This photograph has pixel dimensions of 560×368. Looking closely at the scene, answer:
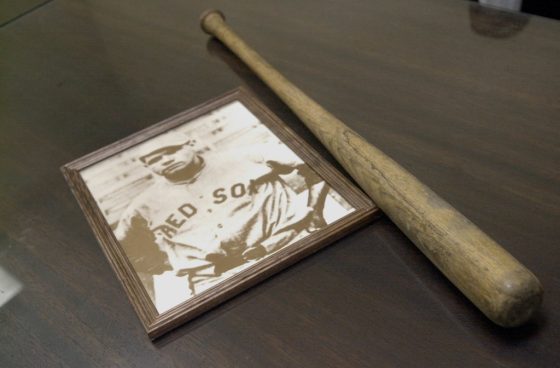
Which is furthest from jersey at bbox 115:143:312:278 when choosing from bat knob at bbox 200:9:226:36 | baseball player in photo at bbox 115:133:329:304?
bat knob at bbox 200:9:226:36

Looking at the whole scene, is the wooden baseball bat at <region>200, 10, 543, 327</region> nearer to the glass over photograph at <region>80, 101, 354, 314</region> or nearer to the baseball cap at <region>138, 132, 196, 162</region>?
the glass over photograph at <region>80, 101, 354, 314</region>

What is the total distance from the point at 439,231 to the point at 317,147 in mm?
275

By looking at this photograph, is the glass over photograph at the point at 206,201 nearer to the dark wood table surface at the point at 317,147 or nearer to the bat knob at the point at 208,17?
the dark wood table surface at the point at 317,147

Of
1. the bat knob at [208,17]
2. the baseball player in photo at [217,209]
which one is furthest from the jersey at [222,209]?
the bat knob at [208,17]

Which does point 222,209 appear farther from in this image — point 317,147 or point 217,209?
point 317,147

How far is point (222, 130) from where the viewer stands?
872 millimetres

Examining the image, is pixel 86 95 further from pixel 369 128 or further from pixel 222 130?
pixel 369 128

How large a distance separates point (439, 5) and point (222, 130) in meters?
0.49

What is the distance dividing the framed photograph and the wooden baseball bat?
0.04 metres

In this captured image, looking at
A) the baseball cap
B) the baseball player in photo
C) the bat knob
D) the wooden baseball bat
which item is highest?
the bat knob

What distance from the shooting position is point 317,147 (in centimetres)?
82

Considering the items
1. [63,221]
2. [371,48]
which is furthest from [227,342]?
[371,48]

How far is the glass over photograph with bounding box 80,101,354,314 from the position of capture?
671mm

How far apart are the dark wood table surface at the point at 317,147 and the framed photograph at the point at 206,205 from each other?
0.02m
